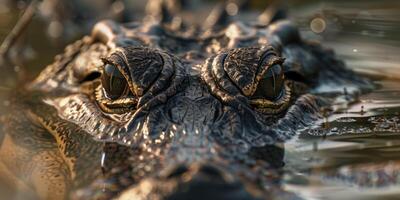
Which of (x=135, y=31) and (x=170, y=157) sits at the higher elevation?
(x=135, y=31)

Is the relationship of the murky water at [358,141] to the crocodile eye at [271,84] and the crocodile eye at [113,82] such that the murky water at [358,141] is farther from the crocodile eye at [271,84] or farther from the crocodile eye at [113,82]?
the crocodile eye at [113,82]

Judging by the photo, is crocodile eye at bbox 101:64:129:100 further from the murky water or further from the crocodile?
the murky water

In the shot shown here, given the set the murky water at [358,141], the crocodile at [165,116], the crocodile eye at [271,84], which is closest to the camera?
the crocodile at [165,116]

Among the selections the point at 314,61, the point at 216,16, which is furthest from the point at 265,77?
the point at 216,16

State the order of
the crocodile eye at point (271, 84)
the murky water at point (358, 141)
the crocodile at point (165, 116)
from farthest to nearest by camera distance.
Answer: the crocodile eye at point (271, 84) → the murky water at point (358, 141) → the crocodile at point (165, 116)

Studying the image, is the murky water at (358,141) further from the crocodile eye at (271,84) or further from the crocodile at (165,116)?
the crocodile eye at (271,84)

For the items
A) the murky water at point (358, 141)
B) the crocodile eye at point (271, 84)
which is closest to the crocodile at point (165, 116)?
the crocodile eye at point (271, 84)

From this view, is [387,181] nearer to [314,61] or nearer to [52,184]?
[52,184]

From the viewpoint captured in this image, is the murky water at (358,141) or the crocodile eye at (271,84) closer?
the murky water at (358,141)
